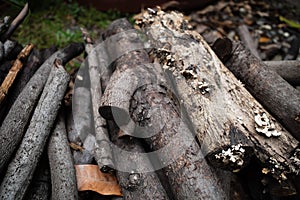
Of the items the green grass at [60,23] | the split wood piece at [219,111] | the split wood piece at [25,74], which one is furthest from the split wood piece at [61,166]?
the green grass at [60,23]

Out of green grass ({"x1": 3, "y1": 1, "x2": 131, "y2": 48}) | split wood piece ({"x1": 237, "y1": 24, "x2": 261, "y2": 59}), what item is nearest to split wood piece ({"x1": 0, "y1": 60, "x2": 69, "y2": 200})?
green grass ({"x1": 3, "y1": 1, "x2": 131, "y2": 48})

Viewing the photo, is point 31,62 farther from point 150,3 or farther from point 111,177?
point 150,3

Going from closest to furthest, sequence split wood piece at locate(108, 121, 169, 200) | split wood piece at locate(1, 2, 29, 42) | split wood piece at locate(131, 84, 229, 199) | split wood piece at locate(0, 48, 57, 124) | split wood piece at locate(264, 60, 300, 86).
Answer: split wood piece at locate(131, 84, 229, 199) → split wood piece at locate(108, 121, 169, 200) → split wood piece at locate(0, 48, 57, 124) → split wood piece at locate(264, 60, 300, 86) → split wood piece at locate(1, 2, 29, 42)

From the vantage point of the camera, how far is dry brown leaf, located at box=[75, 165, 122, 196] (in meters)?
2.05

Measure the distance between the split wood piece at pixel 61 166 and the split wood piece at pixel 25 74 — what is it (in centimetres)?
37

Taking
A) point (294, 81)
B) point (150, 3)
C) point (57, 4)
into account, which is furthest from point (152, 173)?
point (57, 4)

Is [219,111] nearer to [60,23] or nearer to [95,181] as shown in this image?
[95,181]

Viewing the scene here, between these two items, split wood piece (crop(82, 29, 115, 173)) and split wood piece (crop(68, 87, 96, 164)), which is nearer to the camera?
split wood piece (crop(82, 29, 115, 173))

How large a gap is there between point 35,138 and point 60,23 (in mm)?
1875

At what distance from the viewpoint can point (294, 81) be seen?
2.51m

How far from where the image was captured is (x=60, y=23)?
3670mm

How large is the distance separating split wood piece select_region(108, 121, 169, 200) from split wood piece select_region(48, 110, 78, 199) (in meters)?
0.27

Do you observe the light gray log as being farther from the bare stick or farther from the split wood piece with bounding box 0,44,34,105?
the bare stick

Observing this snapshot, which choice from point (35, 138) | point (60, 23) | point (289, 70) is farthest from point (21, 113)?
point (289, 70)
